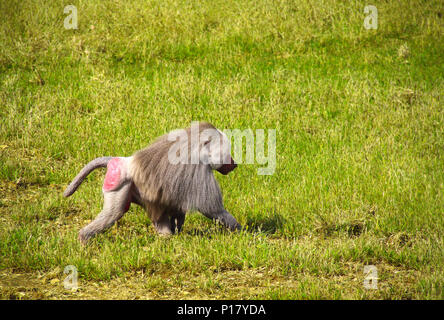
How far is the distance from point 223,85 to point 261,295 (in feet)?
17.0

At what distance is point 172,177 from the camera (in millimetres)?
5199

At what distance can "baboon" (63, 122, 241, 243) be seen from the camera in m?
5.21

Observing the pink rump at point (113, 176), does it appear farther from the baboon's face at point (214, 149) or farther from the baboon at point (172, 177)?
the baboon's face at point (214, 149)

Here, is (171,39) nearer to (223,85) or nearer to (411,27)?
(223,85)

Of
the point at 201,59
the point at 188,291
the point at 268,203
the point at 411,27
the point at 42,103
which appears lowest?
the point at 188,291

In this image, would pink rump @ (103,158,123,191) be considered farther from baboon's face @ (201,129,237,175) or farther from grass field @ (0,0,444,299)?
baboon's face @ (201,129,237,175)

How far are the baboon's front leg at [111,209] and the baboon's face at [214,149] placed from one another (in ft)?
2.60

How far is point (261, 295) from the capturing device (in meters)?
4.71

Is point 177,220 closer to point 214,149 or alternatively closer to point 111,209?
point 111,209

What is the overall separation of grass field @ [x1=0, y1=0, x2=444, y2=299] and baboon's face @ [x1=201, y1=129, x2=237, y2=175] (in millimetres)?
731

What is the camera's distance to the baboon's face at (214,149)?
17.4ft

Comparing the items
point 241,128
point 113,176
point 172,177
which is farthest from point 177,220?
point 241,128

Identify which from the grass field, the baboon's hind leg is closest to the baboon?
the baboon's hind leg

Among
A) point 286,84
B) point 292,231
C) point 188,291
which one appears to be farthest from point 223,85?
point 188,291
